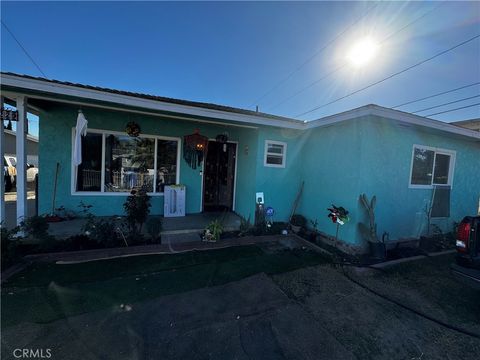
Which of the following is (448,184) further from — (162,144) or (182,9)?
(182,9)

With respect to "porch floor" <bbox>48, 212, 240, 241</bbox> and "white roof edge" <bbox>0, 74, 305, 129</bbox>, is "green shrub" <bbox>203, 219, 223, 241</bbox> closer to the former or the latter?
"porch floor" <bbox>48, 212, 240, 241</bbox>

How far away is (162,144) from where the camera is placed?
6016 millimetres

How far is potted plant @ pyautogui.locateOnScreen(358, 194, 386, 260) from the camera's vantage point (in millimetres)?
4118

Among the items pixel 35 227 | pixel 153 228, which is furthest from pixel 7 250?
pixel 153 228

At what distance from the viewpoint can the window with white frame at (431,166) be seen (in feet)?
16.4

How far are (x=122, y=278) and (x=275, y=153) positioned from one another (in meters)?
4.41

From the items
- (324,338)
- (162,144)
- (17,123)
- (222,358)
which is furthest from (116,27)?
(324,338)

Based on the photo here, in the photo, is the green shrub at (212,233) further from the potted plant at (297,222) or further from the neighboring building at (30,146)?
the neighboring building at (30,146)

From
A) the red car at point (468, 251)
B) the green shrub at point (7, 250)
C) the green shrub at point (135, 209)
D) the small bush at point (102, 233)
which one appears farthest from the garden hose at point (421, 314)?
the green shrub at point (7, 250)

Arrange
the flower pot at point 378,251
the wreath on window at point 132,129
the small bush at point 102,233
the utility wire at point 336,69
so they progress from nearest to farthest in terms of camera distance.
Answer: the small bush at point 102,233 < the flower pot at point 378,251 < the wreath on window at point 132,129 < the utility wire at point 336,69

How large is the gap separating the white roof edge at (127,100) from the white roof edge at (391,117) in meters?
0.95

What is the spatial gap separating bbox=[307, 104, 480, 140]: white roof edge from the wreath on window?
4557 millimetres

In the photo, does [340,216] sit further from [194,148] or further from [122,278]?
[194,148]

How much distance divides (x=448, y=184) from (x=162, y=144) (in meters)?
7.86
